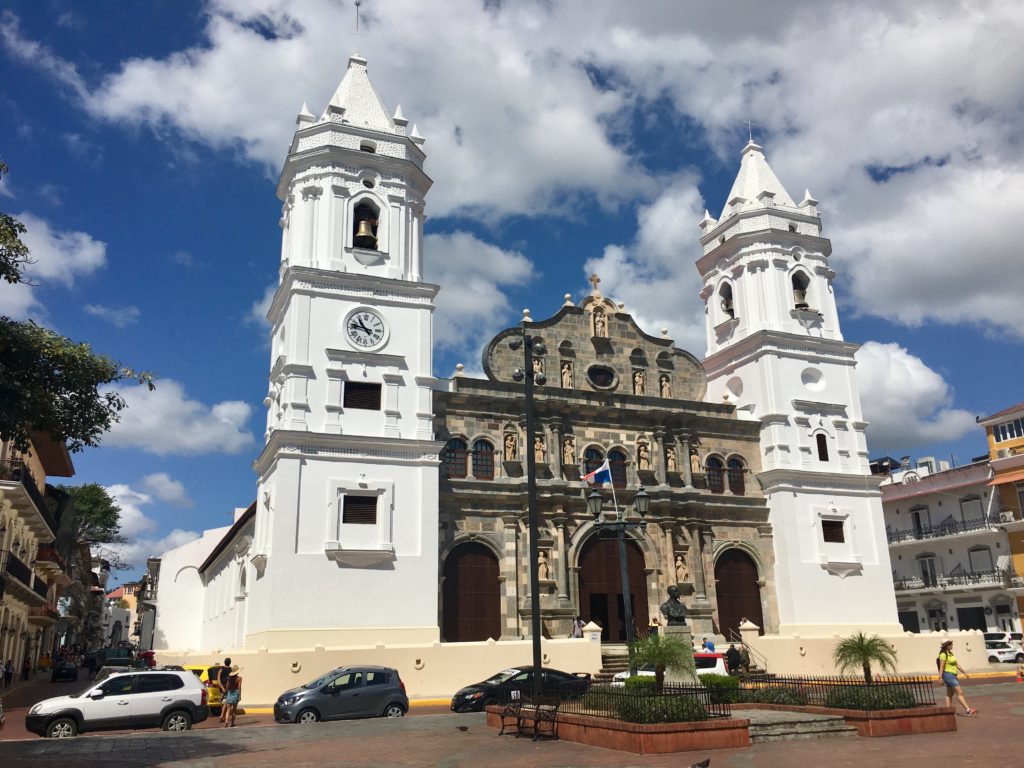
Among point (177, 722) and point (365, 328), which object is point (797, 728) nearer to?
point (177, 722)

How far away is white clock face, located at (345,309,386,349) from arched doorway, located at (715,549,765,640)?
15.6 meters

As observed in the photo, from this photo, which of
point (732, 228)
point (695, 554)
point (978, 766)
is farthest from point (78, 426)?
point (732, 228)

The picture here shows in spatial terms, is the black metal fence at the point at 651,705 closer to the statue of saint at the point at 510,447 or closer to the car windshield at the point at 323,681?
the car windshield at the point at 323,681

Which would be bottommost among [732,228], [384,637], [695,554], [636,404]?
[384,637]

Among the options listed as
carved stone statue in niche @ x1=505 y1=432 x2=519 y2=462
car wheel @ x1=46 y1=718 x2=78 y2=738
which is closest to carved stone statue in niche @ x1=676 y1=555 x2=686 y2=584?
carved stone statue in niche @ x1=505 y1=432 x2=519 y2=462

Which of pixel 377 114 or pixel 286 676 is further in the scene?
pixel 377 114

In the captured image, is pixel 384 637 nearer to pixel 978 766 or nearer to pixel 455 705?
pixel 455 705

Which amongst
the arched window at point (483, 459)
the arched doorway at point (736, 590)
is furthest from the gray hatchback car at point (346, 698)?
the arched doorway at point (736, 590)

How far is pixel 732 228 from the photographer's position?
128ft

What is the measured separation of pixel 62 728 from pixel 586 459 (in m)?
20.0

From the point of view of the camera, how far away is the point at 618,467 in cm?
3394

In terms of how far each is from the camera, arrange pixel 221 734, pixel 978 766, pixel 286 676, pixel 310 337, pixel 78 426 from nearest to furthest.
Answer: pixel 978 766, pixel 78 426, pixel 221 734, pixel 286 676, pixel 310 337

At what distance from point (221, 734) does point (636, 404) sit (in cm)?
2117

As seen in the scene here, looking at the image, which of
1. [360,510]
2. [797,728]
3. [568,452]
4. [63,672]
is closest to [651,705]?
[797,728]
